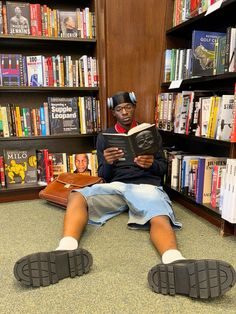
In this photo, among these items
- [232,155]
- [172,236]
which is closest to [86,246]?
[172,236]

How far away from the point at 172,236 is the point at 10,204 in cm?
129

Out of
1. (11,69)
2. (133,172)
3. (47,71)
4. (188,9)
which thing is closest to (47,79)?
(47,71)

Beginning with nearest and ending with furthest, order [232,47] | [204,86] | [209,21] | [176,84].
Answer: [232,47]
[209,21]
[176,84]
[204,86]

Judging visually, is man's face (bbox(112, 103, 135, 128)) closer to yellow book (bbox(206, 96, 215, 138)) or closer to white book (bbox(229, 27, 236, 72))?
yellow book (bbox(206, 96, 215, 138))

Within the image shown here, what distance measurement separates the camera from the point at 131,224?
5.14 feet

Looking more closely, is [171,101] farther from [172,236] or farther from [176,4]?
[172,236]

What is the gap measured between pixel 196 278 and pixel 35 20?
→ 1910mm

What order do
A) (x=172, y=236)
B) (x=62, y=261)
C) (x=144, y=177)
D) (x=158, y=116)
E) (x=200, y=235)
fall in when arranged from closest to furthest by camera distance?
1. (x=62, y=261)
2. (x=172, y=236)
3. (x=200, y=235)
4. (x=144, y=177)
5. (x=158, y=116)

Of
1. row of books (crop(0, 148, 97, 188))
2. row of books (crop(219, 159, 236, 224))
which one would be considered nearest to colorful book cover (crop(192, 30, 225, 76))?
row of books (crop(219, 159, 236, 224))

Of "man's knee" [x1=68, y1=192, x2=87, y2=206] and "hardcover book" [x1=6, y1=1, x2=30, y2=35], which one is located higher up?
"hardcover book" [x1=6, y1=1, x2=30, y2=35]

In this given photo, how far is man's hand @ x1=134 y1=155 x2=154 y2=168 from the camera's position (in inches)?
62.5

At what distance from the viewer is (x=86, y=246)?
138 cm

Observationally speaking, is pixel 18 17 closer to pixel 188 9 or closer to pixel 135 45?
pixel 135 45

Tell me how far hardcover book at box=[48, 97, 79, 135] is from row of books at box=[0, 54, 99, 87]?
0.12 m
